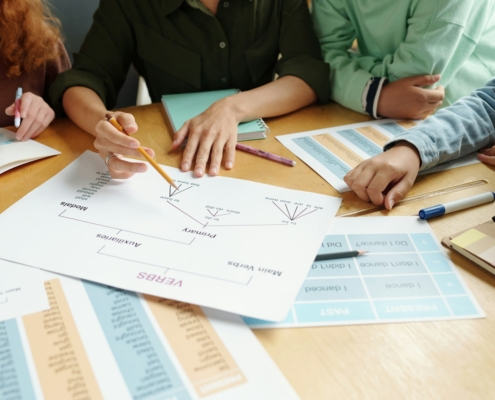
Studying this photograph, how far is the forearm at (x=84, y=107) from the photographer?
827mm

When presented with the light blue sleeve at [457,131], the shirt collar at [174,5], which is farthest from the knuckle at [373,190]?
the shirt collar at [174,5]

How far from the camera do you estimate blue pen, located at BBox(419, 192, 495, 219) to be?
60cm

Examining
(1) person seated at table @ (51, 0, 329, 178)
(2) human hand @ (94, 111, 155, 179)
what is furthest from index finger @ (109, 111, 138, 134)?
(1) person seated at table @ (51, 0, 329, 178)

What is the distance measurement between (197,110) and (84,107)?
0.22m

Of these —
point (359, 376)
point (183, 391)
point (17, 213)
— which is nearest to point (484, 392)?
point (359, 376)

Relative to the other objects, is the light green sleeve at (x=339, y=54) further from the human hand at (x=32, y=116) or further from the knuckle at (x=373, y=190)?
the human hand at (x=32, y=116)

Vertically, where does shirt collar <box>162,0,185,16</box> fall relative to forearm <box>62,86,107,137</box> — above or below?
above

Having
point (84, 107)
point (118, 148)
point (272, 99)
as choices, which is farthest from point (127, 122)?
point (272, 99)

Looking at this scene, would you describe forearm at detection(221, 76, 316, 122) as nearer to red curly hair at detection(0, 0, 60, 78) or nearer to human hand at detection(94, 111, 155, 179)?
human hand at detection(94, 111, 155, 179)

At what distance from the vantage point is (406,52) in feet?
2.88

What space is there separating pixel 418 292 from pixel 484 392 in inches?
4.8

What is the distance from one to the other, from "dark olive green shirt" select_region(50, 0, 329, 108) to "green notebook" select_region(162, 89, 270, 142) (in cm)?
11

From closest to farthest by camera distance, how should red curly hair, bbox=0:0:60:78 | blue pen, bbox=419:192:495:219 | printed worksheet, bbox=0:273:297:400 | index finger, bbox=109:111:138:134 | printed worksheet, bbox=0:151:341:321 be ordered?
printed worksheet, bbox=0:273:297:400
printed worksheet, bbox=0:151:341:321
blue pen, bbox=419:192:495:219
index finger, bbox=109:111:138:134
red curly hair, bbox=0:0:60:78

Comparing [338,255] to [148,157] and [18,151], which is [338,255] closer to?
[148,157]
